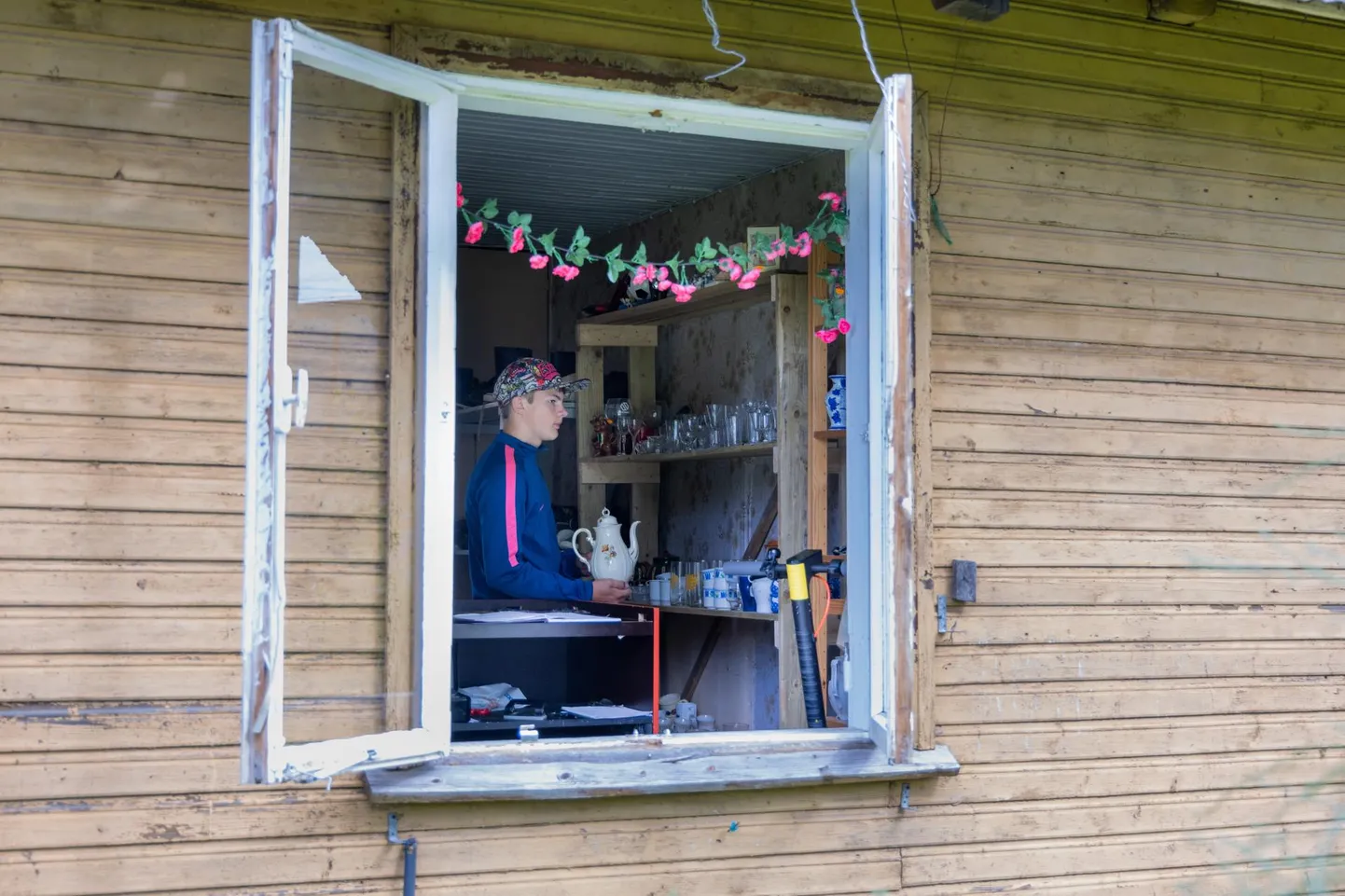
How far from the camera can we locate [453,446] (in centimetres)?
356

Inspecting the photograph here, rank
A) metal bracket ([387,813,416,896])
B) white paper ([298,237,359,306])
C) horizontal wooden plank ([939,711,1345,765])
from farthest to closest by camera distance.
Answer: horizontal wooden plank ([939,711,1345,765]) → metal bracket ([387,813,416,896]) → white paper ([298,237,359,306])

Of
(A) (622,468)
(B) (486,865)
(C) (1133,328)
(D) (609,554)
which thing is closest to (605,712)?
(B) (486,865)

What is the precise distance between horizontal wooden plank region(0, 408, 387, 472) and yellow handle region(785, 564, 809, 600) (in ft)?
4.51

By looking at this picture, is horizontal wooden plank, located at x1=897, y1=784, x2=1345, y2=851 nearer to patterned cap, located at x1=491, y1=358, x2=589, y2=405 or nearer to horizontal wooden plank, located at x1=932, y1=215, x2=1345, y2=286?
horizontal wooden plank, located at x1=932, y1=215, x2=1345, y2=286

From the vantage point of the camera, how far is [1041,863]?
4184mm

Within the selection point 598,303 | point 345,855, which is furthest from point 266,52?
point 598,303

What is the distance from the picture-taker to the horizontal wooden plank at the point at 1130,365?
4156 millimetres

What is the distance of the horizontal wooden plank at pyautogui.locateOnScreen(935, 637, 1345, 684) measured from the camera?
409cm

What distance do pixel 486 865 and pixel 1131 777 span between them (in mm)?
1901

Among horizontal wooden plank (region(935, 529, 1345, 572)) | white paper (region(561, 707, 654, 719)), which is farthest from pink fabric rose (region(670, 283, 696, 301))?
white paper (region(561, 707, 654, 719))

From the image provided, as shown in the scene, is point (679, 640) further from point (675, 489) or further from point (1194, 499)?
point (1194, 499)

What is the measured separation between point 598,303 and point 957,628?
3.49m

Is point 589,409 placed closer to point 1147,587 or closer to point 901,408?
point 1147,587

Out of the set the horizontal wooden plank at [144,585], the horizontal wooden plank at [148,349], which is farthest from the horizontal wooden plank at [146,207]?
the horizontal wooden plank at [144,585]
